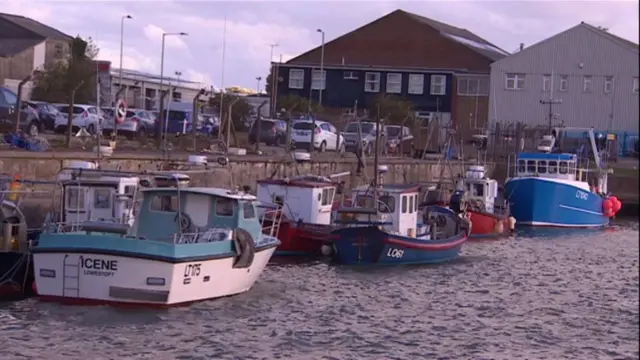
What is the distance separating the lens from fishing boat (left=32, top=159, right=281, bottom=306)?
17906mm

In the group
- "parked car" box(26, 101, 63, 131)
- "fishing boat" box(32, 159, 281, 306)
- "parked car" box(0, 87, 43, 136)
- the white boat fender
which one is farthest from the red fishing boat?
"parked car" box(26, 101, 63, 131)

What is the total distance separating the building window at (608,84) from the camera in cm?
3975

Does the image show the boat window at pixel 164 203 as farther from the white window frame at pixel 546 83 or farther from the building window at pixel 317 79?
the building window at pixel 317 79

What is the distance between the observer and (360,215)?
26.3 m

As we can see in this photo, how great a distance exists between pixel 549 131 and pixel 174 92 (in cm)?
2301

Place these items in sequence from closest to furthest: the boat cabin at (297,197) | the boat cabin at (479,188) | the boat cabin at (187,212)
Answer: the boat cabin at (187,212) < the boat cabin at (297,197) < the boat cabin at (479,188)

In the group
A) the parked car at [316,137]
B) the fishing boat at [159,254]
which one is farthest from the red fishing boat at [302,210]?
the parked car at [316,137]

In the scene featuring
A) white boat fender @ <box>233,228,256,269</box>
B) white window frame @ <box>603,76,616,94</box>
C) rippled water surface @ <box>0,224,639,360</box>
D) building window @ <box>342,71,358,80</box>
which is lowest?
rippled water surface @ <box>0,224,639,360</box>

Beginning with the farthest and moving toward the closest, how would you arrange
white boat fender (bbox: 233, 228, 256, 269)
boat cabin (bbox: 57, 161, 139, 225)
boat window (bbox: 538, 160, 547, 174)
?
1. boat window (bbox: 538, 160, 547, 174)
2. boat cabin (bbox: 57, 161, 139, 225)
3. white boat fender (bbox: 233, 228, 256, 269)

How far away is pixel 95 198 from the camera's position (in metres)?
20.7

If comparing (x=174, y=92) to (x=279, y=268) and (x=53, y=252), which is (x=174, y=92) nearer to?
(x=279, y=268)

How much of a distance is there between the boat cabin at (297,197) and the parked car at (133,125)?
12000 mm

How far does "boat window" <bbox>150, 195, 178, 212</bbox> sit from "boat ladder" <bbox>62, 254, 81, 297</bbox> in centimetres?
245

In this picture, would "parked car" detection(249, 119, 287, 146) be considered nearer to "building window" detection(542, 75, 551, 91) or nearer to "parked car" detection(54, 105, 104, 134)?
"parked car" detection(54, 105, 104, 134)
